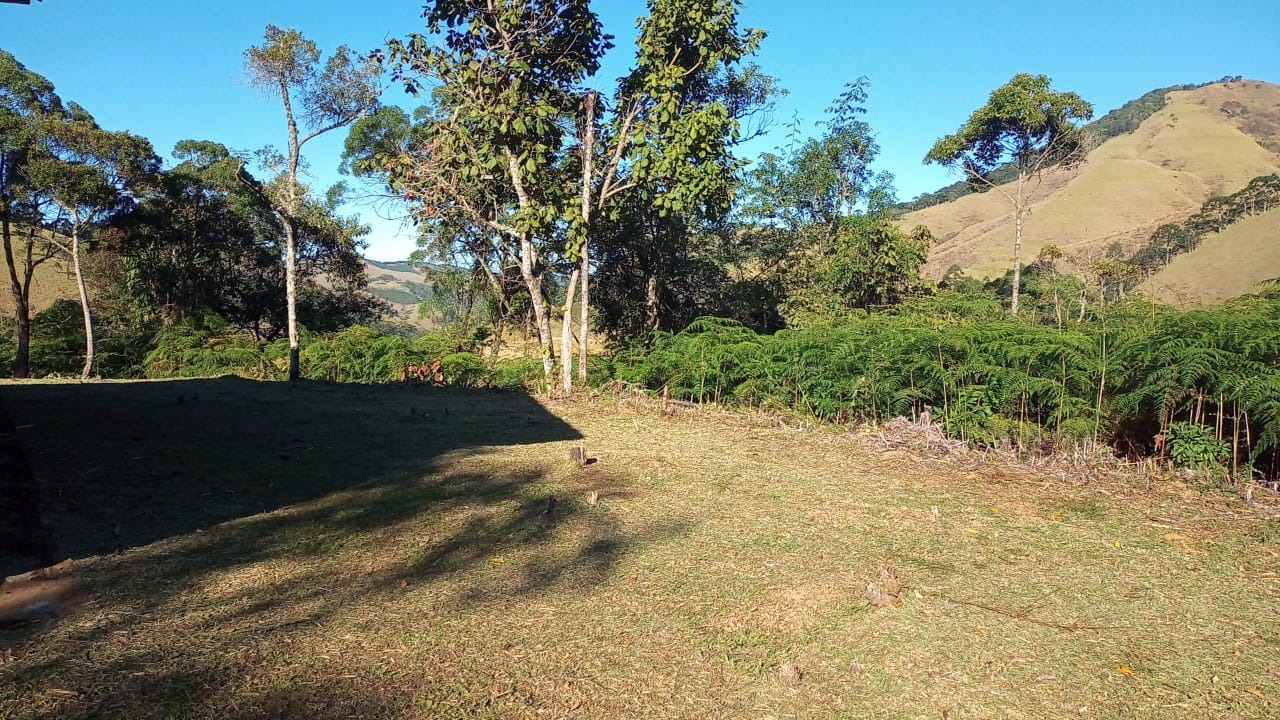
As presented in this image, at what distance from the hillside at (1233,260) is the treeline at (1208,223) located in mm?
1651

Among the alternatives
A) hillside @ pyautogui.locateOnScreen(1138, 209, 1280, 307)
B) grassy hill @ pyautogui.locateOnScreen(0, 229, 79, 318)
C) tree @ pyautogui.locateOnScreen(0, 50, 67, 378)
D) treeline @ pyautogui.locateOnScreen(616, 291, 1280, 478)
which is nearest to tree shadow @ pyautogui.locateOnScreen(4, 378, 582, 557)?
treeline @ pyautogui.locateOnScreen(616, 291, 1280, 478)

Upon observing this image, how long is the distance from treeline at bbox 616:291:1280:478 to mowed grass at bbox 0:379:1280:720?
692 millimetres

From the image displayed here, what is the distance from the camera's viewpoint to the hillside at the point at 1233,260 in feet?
77.7

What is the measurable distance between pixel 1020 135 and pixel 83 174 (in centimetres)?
2500

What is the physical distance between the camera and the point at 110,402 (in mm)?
8078

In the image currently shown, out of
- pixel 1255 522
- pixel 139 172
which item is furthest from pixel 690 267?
pixel 139 172

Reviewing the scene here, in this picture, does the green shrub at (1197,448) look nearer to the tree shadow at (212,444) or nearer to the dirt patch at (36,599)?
the tree shadow at (212,444)

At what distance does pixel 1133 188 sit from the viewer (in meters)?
61.4

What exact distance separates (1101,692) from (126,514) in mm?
5158

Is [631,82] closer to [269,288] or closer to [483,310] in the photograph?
[483,310]

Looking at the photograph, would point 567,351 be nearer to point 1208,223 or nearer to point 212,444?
point 212,444

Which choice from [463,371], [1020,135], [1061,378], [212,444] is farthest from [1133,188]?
[212,444]

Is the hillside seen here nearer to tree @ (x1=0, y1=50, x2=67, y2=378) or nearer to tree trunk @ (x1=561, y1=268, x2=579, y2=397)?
tree trunk @ (x1=561, y1=268, x2=579, y2=397)

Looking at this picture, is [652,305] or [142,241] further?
[142,241]
